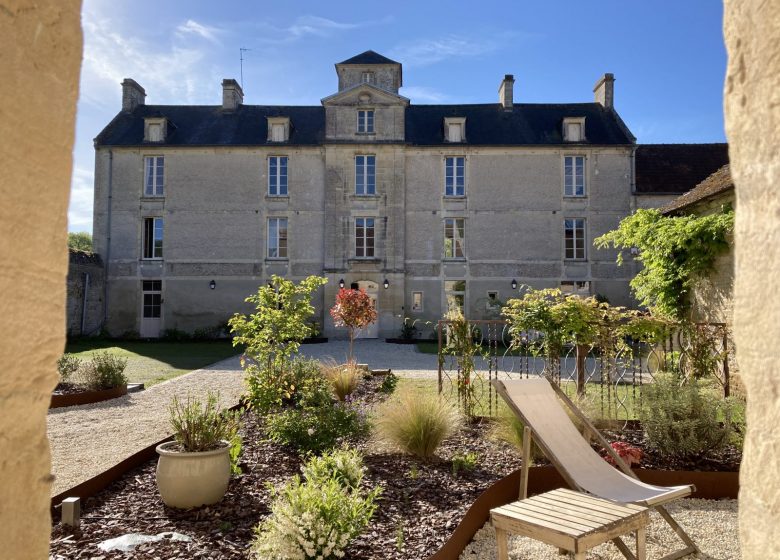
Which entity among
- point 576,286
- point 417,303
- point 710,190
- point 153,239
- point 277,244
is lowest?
point 417,303

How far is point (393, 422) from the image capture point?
208 inches

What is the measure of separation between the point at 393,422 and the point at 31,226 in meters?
4.32

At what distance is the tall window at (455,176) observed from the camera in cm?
2211

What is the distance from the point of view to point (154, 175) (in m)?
22.5

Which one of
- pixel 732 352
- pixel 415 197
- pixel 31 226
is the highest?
pixel 415 197

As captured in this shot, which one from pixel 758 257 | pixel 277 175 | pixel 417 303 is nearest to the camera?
pixel 758 257

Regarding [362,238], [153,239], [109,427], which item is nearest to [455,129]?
[362,238]

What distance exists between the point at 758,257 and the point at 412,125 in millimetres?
22506

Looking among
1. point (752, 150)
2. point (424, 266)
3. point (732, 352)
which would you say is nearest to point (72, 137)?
point (752, 150)

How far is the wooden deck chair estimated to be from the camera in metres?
3.61

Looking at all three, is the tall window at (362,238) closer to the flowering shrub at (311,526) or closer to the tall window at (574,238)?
the tall window at (574,238)

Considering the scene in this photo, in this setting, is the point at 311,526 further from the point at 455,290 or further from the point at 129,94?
the point at 129,94

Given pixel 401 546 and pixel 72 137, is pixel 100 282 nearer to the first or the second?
pixel 401 546

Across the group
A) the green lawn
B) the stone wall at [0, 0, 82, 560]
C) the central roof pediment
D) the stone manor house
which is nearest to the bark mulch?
the stone wall at [0, 0, 82, 560]
